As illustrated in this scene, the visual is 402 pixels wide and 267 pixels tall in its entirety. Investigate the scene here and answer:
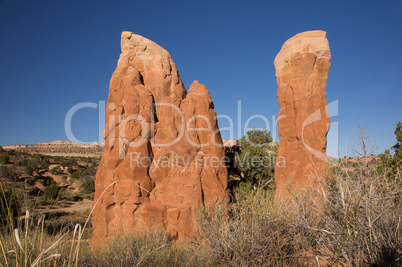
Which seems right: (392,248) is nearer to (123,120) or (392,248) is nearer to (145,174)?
(145,174)

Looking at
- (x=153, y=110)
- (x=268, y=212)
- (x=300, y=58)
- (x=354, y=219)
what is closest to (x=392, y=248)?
(x=354, y=219)

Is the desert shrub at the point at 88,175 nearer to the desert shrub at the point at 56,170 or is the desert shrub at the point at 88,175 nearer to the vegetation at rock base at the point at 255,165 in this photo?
the desert shrub at the point at 56,170

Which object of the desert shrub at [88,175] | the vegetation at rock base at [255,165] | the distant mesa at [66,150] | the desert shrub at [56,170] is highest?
the distant mesa at [66,150]

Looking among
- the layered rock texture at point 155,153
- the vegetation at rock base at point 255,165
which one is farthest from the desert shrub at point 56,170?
the layered rock texture at point 155,153

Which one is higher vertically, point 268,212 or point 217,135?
point 217,135

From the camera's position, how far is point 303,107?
1275 centimetres

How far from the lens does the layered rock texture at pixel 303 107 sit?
12.3 m

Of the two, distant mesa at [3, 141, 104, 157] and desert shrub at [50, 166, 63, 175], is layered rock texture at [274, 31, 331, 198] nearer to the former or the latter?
desert shrub at [50, 166, 63, 175]

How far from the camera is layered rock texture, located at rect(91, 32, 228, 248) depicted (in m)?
9.62

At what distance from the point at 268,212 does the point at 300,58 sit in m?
10.5

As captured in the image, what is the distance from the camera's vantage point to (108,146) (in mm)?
10680

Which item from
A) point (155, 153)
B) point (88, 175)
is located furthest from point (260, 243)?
point (88, 175)

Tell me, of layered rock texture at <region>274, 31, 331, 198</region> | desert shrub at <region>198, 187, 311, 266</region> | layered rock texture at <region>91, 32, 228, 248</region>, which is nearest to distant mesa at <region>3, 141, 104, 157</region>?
layered rock texture at <region>91, 32, 228, 248</region>

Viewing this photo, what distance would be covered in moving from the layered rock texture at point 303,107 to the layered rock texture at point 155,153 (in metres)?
4.09
